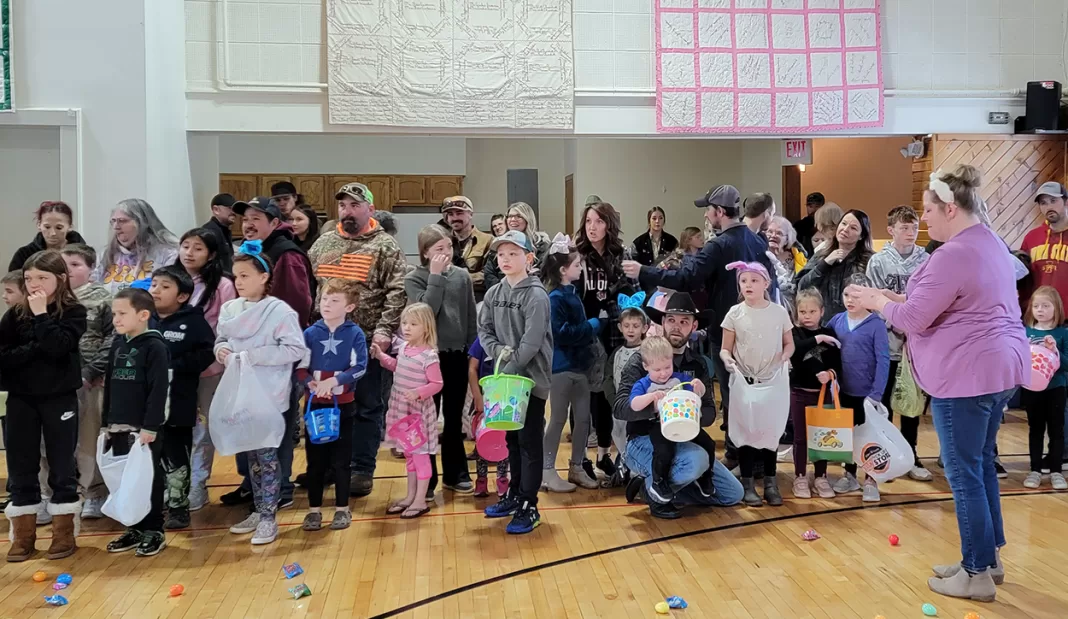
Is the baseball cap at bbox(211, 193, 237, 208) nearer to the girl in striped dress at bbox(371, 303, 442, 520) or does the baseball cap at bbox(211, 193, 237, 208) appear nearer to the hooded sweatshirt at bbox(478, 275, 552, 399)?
the girl in striped dress at bbox(371, 303, 442, 520)

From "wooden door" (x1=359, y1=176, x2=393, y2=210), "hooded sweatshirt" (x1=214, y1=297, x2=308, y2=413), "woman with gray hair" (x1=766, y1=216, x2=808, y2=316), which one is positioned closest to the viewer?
"hooded sweatshirt" (x1=214, y1=297, x2=308, y2=413)

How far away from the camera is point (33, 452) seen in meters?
3.91

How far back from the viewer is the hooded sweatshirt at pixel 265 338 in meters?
4.04

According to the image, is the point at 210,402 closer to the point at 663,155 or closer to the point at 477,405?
the point at 477,405

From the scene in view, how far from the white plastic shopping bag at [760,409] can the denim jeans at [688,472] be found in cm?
21

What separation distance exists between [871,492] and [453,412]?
7.33 ft

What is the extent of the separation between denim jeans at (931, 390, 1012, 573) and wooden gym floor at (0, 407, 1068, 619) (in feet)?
0.70

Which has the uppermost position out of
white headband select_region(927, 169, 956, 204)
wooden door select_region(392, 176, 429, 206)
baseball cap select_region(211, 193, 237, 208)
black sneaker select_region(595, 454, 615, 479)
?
wooden door select_region(392, 176, 429, 206)

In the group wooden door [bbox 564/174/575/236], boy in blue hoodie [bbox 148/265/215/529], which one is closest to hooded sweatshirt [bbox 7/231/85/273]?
boy in blue hoodie [bbox 148/265/215/529]

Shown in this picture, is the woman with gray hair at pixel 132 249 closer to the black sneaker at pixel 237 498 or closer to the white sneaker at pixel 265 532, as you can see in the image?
the black sneaker at pixel 237 498

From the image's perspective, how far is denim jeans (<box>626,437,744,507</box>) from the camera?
432 centimetres

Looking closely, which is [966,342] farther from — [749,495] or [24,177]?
[24,177]

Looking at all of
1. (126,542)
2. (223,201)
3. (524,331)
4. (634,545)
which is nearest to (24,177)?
(223,201)

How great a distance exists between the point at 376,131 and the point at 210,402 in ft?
11.2
